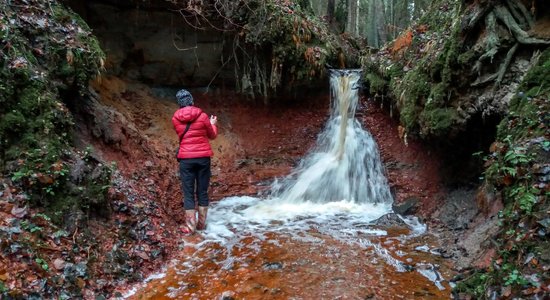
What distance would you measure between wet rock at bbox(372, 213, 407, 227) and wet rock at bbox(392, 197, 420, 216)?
0.39m

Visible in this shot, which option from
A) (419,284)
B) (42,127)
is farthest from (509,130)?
(42,127)

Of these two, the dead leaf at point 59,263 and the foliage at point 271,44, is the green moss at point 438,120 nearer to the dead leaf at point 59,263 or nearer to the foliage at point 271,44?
the foliage at point 271,44

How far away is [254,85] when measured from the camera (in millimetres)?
9781

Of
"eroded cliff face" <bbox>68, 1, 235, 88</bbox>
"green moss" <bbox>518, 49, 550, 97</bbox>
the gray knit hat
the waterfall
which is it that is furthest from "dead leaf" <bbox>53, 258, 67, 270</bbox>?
"eroded cliff face" <bbox>68, 1, 235, 88</bbox>

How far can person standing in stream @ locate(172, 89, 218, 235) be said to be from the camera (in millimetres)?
5734

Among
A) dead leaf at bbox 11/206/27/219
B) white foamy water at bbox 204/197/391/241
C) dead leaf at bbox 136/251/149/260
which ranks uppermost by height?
dead leaf at bbox 11/206/27/219

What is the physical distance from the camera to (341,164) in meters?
8.65

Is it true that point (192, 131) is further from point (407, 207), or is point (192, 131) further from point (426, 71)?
point (426, 71)

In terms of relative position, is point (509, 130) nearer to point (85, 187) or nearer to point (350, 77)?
point (85, 187)

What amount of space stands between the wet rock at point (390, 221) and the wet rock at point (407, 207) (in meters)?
0.39

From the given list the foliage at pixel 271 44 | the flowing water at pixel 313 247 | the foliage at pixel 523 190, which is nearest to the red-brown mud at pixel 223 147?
the flowing water at pixel 313 247

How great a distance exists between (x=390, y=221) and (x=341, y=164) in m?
2.49

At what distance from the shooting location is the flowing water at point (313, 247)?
4.14 meters

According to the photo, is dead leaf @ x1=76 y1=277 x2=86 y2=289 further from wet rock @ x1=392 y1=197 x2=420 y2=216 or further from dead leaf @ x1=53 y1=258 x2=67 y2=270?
wet rock @ x1=392 y1=197 x2=420 y2=216
